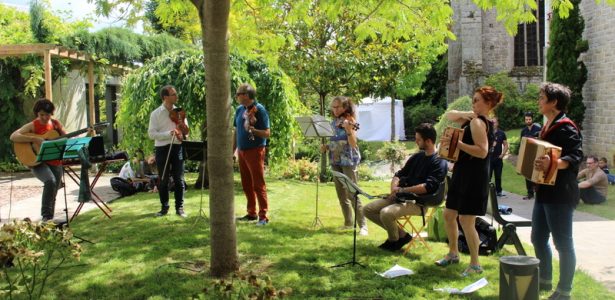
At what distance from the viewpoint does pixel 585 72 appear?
53.8ft

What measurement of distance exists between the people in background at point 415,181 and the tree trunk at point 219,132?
188cm

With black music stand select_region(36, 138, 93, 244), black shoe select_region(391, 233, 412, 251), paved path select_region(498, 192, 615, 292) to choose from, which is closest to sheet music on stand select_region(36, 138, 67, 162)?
black music stand select_region(36, 138, 93, 244)

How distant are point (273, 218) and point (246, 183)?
2.74ft

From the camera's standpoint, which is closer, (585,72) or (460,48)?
(585,72)

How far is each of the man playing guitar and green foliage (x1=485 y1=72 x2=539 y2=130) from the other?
71.3ft

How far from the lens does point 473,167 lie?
16.8ft

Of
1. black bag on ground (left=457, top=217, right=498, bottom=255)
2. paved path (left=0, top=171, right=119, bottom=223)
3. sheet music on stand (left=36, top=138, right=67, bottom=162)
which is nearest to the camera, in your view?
black bag on ground (left=457, top=217, right=498, bottom=255)

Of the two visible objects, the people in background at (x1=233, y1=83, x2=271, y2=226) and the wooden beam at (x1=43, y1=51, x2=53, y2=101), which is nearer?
the people in background at (x1=233, y1=83, x2=271, y2=226)

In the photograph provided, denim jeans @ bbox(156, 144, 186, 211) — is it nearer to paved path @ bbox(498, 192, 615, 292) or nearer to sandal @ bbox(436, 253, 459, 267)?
sandal @ bbox(436, 253, 459, 267)

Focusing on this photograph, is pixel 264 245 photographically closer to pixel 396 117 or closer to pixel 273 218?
pixel 273 218

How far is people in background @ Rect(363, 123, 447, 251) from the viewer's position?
6031 mm

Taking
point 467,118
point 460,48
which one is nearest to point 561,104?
point 467,118

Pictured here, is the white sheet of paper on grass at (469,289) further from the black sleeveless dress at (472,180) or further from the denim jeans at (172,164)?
the denim jeans at (172,164)

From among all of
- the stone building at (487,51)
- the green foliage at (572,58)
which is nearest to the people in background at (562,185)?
the green foliage at (572,58)
